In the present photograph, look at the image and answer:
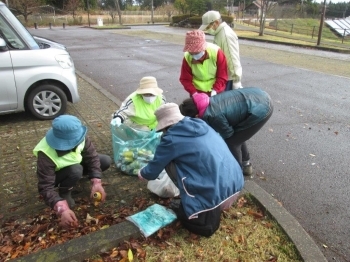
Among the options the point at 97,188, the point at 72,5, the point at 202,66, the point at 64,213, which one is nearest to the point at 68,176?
the point at 97,188

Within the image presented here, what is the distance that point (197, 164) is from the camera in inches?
95.0

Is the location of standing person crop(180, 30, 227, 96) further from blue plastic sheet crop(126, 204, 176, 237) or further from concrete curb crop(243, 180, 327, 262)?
blue plastic sheet crop(126, 204, 176, 237)

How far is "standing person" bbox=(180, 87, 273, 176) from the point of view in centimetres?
302

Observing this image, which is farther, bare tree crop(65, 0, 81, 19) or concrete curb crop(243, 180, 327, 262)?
bare tree crop(65, 0, 81, 19)

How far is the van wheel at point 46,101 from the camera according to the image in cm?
516

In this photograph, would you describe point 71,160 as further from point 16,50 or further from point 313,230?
point 16,50

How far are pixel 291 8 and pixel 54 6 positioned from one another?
37.7 m

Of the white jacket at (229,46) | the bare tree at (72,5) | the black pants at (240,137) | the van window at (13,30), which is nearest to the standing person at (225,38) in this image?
the white jacket at (229,46)

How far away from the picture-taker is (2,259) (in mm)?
2424

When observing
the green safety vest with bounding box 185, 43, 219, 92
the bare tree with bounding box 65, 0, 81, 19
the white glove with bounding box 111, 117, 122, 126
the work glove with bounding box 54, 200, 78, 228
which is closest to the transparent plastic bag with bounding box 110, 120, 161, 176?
the white glove with bounding box 111, 117, 122, 126

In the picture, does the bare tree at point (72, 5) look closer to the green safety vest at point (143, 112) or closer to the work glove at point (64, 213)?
the green safety vest at point (143, 112)

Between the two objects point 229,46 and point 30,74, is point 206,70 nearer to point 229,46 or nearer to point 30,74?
point 229,46

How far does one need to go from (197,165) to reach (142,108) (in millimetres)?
1465

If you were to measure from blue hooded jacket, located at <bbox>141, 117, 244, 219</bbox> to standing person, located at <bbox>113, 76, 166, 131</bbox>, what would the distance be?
119 centimetres
